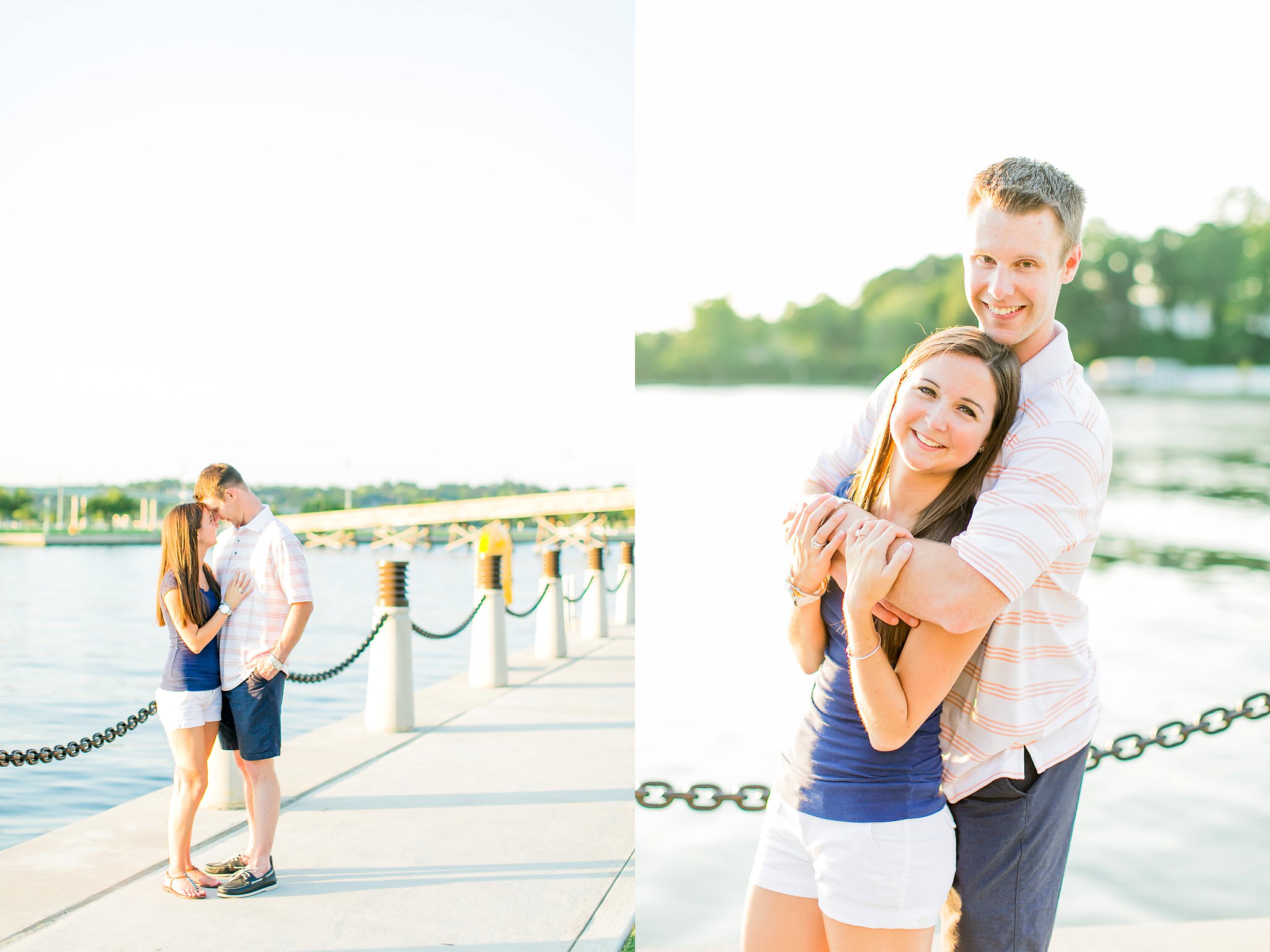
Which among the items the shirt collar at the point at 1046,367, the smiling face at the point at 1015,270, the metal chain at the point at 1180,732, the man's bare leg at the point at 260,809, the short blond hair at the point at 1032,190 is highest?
the short blond hair at the point at 1032,190

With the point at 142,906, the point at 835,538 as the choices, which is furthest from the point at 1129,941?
the point at 142,906

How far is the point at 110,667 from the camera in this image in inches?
598

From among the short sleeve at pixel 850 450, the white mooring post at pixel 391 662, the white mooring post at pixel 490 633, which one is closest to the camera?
the short sleeve at pixel 850 450

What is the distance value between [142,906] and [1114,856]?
17.2 ft

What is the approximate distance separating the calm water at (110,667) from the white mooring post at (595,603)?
39.7 inches

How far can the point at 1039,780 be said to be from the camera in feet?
6.66

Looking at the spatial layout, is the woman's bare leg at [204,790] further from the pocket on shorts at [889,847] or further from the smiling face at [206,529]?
the pocket on shorts at [889,847]

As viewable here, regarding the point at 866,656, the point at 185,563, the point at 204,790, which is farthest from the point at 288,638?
the point at 866,656

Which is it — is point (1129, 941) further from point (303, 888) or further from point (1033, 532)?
point (303, 888)

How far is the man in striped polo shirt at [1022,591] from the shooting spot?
1.76 m


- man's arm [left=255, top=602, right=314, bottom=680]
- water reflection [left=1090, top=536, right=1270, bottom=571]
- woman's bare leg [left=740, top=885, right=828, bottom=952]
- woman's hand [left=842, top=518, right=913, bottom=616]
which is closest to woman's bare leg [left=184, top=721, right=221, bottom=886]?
man's arm [left=255, top=602, right=314, bottom=680]

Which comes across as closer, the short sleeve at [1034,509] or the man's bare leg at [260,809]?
the short sleeve at [1034,509]

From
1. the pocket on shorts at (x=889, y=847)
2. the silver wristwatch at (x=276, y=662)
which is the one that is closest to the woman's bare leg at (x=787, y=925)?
the pocket on shorts at (x=889, y=847)

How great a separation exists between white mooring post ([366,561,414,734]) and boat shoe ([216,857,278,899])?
279 centimetres
